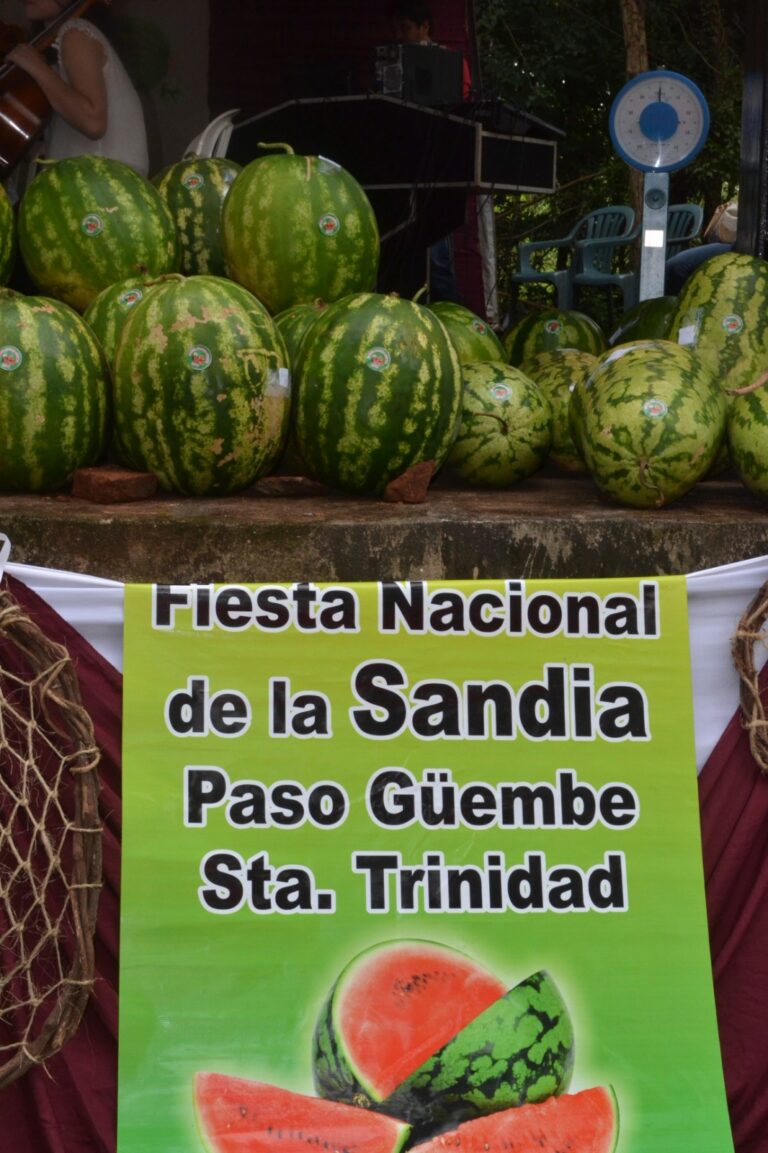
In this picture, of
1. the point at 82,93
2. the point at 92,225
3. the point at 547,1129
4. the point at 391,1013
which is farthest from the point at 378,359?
the point at 82,93

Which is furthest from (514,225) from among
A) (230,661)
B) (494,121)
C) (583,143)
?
(230,661)

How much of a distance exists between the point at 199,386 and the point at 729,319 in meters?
1.33

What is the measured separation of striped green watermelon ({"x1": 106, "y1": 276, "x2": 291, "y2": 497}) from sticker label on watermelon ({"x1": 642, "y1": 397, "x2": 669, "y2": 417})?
2.42 ft

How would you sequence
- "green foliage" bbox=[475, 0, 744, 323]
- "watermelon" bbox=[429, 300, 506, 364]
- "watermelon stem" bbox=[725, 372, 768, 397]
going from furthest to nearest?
"green foliage" bbox=[475, 0, 744, 323] < "watermelon" bbox=[429, 300, 506, 364] < "watermelon stem" bbox=[725, 372, 768, 397]

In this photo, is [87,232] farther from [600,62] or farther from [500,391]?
[600,62]

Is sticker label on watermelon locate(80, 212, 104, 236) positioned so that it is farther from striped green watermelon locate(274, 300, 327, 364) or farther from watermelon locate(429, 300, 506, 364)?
watermelon locate(429, 300, 506, 364)

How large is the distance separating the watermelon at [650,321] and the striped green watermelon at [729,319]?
17cm

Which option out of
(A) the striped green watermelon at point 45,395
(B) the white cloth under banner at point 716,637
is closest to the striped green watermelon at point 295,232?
(A) the striped green watermelon at point 45,395

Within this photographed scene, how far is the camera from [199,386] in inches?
105

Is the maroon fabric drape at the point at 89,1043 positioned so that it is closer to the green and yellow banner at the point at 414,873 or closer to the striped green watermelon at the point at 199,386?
the green and yellow banner at the point at 414,873

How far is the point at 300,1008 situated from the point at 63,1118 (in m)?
0.44

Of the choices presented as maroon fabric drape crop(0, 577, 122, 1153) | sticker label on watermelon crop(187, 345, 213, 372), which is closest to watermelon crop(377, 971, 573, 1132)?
maroon fabric drape crop(0, 577, 122, 1153)

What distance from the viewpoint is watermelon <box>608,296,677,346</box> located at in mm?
3553

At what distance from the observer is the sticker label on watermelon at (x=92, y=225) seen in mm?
3262
